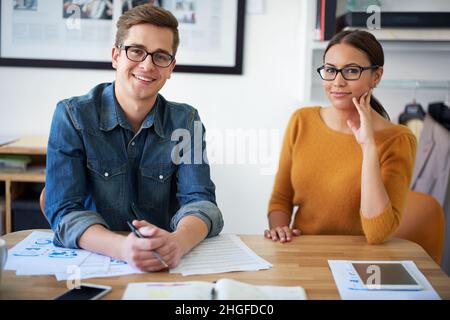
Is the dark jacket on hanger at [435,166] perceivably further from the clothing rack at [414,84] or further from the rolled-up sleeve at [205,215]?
the rolled-up sleeve at [205,215]

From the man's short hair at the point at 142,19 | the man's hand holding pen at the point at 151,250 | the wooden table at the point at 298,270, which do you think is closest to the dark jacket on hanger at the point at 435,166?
the wooden table at the point at 298,270

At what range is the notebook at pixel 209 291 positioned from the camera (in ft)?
3.23

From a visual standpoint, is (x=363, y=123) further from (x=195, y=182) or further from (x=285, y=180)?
(x=195, y=182)

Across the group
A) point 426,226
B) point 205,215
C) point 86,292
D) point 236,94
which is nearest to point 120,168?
point 205,215

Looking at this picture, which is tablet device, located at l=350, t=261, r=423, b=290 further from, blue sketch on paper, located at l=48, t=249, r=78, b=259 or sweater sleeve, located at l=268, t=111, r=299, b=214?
blue sketch on paper, located at l=48, t=249, r=78, b=259

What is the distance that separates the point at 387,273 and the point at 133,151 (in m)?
0.75

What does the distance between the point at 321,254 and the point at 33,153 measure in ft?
5.16

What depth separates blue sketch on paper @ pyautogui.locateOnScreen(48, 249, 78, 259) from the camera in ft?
3.92

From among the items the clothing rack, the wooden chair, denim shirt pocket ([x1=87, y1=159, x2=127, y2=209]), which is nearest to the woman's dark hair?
the wooden chair

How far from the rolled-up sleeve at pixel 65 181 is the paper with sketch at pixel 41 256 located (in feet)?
0.11

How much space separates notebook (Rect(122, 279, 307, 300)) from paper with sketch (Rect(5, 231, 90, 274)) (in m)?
0.19

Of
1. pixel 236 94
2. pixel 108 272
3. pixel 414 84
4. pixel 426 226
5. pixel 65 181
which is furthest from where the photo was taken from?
pixel 236 94

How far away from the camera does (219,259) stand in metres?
1.21

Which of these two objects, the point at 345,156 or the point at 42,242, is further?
the point at 345,156
